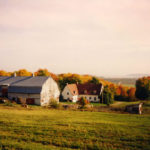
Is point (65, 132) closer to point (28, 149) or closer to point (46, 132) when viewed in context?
point (46, 132)

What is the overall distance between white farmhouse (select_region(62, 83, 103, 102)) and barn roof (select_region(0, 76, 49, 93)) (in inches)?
621

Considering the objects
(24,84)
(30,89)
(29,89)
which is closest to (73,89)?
(30,89)

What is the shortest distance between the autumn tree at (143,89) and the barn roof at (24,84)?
4441cm

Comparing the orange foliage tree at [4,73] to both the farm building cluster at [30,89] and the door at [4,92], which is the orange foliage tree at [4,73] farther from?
the door at [4,92]

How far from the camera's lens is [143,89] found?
2830 inches

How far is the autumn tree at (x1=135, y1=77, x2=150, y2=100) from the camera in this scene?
233ft

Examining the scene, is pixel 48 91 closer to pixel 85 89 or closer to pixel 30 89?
pixel 30 89

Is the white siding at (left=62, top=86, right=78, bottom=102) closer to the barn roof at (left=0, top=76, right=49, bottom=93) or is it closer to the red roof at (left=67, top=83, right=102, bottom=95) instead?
the red roof at (left=67, top=83, right=102, bottom=95)

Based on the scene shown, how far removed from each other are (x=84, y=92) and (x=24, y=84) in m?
25.1

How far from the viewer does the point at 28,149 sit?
42.3 feet

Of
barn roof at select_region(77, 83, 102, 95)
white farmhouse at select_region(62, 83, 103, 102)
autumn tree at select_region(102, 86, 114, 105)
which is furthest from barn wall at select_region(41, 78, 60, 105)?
autumn tree at select_region(102, 86, 114, 105)

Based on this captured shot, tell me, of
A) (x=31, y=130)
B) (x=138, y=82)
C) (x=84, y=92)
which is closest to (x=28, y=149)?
(x=31, y=130)

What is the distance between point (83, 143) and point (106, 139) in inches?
93.6

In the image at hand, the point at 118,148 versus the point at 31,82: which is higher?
the point at 31,82
